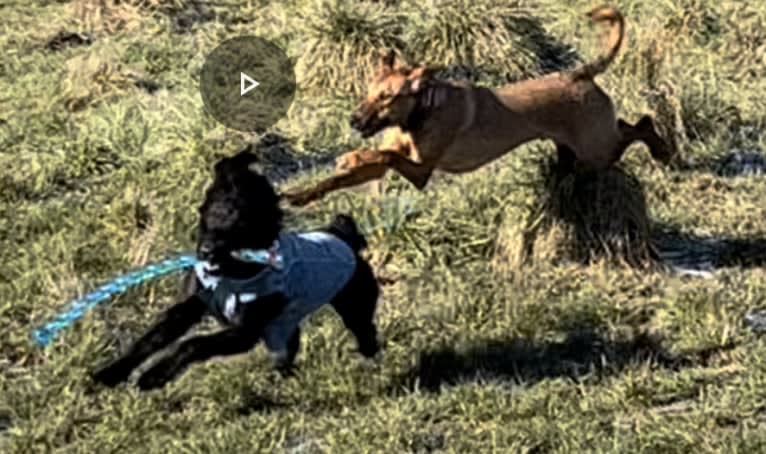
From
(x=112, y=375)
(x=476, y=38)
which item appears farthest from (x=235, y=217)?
(x=476, y=38)

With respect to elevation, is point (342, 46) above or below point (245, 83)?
above

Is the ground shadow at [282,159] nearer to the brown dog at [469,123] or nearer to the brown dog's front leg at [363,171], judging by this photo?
the brown dog at [469,123]

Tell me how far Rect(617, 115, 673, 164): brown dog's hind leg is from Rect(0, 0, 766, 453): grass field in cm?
16

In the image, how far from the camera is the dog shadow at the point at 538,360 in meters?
6.22

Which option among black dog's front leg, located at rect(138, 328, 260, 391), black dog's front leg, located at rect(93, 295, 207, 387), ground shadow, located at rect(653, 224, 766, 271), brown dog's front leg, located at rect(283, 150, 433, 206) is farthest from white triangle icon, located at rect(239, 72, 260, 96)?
black dog's front leg, located at rect(138, 328, 260, 391)

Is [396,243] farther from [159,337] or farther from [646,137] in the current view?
[159,337]

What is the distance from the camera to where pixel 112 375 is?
5973 mm

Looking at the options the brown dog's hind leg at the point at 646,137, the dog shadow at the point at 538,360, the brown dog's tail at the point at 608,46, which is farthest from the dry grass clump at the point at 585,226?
the dog shadow at the point at 538,360

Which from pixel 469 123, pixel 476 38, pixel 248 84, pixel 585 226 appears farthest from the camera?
pixel 476 38

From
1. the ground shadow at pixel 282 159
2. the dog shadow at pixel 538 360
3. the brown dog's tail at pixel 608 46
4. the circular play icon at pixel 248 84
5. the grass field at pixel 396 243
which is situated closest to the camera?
the grass field at pixel 396 243

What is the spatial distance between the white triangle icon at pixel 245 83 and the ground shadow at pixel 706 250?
258 cm

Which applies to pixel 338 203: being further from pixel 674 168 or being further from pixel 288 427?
pixel 288 427

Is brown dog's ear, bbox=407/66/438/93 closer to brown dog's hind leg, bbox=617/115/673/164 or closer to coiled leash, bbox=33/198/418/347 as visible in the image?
coiled leash, bbox=33/198/418/347

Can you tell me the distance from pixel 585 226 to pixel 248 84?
2648mm
